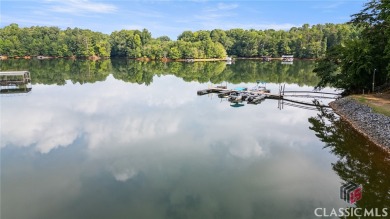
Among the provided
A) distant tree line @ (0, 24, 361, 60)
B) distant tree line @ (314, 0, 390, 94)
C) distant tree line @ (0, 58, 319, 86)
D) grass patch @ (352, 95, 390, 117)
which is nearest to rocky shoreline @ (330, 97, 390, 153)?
grass patch @ (352, 95, 390, 117)

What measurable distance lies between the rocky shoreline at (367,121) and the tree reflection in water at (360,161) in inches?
19.3

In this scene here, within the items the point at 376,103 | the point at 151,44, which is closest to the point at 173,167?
the point at 376,103

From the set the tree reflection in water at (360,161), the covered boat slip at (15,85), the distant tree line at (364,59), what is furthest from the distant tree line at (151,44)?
the tree reflection in water at (360,161)

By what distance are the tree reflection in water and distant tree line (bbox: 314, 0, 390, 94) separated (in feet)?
29.4

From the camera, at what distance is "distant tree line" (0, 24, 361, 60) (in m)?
132

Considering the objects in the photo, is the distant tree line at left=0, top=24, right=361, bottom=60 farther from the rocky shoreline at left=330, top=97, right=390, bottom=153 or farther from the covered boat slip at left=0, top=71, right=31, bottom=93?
the rocky shoreline at left=330, top=97, right=390, bottom=153

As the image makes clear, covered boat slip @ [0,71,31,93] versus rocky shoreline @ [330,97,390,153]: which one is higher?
covered boat slip @ [0,71,31,93]

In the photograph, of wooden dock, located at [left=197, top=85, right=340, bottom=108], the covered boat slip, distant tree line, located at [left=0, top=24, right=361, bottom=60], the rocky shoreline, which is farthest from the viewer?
distant tree line, located at [left=0, top=24, right=361, bottom=60]

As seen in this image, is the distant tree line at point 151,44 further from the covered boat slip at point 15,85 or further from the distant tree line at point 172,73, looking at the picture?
the covered boat slip at point 15,85

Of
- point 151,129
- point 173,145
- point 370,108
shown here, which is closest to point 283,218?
point 173,145

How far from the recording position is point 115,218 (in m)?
12.7

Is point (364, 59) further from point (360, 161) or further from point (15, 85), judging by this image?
point (15, 85)

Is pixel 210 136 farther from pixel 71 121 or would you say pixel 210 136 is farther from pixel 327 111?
pixel 327 111

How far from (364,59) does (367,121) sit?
1091 centimetres
